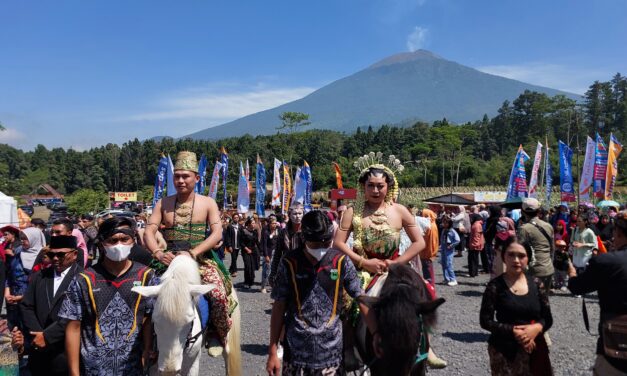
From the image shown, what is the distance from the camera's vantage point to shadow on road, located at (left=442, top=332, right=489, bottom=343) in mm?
7238

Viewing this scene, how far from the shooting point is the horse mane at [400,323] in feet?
8.46

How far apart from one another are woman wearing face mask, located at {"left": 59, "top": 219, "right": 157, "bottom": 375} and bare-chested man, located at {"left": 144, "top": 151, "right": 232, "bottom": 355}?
2.95ft

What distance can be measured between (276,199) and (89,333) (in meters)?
23.3

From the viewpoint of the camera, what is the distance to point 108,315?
314 cm

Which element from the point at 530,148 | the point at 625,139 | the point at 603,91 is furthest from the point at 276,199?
the point at 603,91

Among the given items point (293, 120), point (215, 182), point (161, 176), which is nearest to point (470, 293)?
point (161, 176)

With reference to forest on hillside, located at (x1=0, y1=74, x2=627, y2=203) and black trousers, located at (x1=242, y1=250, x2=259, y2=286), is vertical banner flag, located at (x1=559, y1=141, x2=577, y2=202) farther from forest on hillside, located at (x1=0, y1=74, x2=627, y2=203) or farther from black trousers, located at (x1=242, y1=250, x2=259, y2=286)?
forest on hillside, located at (x1=0, y1=74, x2=627, y2=203)

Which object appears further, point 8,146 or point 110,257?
point 8,146

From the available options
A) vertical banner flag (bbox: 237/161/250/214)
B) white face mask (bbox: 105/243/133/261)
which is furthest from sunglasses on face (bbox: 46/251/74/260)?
vertical banner flag (bbox: 237/161/250/214)

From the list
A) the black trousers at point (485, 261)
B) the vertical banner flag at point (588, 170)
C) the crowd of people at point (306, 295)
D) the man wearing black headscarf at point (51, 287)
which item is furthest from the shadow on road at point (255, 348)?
the vertical banner flag at point (588, 170)

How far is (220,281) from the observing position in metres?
4.36

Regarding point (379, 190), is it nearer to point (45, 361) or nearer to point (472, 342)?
point (45, 361)

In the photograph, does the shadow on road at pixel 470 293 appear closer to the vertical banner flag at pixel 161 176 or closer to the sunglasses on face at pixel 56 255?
the sunglasses on face at pixel 56 255

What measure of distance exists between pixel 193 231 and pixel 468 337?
5150 mm
